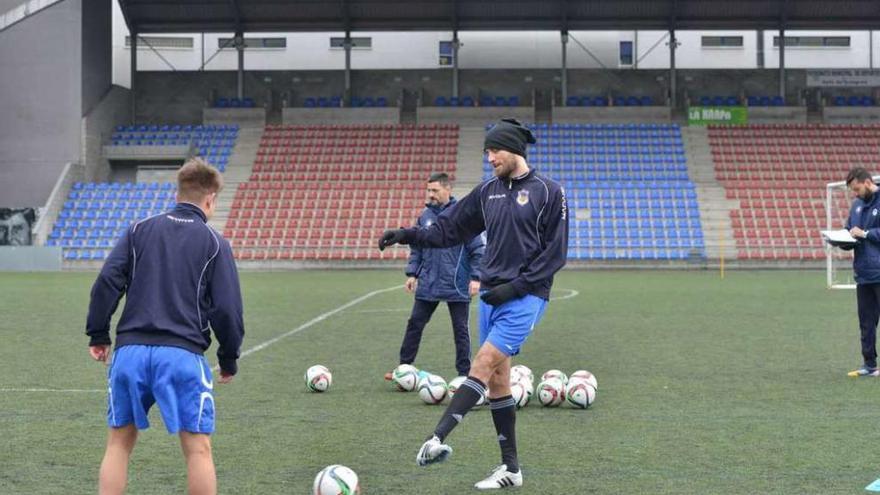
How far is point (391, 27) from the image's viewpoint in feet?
148

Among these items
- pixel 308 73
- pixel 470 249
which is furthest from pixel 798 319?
pixel 308 73

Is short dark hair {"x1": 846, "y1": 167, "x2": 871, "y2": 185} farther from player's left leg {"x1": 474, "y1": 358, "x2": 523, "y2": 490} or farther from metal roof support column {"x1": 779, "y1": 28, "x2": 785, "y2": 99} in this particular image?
metal roof support column {"x1": 779, "y1": 28, "x2": 785, "y2": 99}

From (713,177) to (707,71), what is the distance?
7.07 m

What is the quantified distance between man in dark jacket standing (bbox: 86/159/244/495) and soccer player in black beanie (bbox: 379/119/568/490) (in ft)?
5.83

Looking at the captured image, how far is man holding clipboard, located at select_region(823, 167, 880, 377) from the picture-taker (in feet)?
35.8

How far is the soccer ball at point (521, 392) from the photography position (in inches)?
352

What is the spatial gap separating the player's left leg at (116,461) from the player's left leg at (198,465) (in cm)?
30

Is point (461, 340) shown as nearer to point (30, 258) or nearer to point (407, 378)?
point (407, 378)

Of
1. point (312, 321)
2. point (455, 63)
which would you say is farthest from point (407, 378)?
point (455, 63)

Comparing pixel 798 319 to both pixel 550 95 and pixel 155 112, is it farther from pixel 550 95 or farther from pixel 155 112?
pixel 155 112

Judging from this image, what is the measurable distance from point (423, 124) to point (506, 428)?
131ft

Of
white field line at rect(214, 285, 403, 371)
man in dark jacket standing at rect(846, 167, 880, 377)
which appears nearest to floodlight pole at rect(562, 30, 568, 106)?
white field line at rect(214, 285, 403, 371)

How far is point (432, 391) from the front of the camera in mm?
9281

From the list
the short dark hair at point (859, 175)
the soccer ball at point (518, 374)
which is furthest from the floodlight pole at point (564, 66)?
the soccer ball at point (518, 374)
